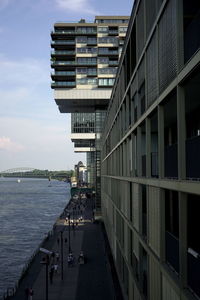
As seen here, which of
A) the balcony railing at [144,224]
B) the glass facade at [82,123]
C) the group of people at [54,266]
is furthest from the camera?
the glass facade at [82,123]

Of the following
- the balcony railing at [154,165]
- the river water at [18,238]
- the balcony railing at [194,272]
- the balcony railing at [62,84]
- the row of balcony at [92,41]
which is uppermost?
the row of balcony at [92,41]

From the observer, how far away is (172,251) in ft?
37.5

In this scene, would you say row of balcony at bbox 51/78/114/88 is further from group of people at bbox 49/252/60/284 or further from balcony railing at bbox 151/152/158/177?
balcony railing at bbox 151/152/158/177

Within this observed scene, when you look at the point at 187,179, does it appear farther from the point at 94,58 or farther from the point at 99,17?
the point at 99,17

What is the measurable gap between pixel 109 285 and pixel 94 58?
172 feet

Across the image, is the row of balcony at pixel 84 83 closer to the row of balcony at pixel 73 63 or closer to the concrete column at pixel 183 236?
the row of balcony at pixel 73 63

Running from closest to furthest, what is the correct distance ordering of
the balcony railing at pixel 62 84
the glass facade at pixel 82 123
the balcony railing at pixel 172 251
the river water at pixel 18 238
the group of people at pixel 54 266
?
1. the balcony railing at pixel 172 251
2. the group of people at pixel 54 266
3. the river water at pixel 18 238
4. the balcony railing at pixel 62 84
5. the glass facade at pixel 82 123

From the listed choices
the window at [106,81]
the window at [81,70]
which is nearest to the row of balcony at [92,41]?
the window at [81,70]

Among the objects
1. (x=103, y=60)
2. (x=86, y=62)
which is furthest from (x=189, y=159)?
(x=103, y=60)

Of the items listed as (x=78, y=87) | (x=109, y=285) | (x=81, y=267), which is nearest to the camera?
(x=109, y=285)

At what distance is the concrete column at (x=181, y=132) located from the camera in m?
9.45

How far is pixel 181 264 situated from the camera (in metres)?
9.85

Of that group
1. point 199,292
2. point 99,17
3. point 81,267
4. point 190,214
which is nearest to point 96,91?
point 99,17

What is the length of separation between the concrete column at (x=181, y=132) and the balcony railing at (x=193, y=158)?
114 mm
